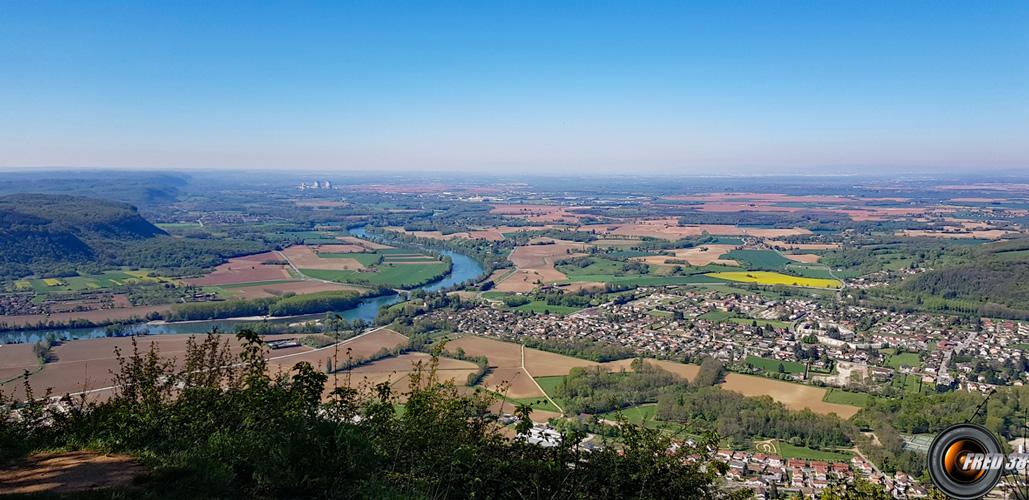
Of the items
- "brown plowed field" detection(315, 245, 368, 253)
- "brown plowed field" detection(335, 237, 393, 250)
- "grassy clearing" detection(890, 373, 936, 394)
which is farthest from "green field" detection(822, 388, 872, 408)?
"brown plowed field" detection(335, 237, 393, 250)

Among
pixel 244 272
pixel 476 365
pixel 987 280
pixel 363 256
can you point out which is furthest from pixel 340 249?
pixel 987 280

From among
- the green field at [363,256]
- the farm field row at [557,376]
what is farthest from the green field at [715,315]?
the green field at [363,256]

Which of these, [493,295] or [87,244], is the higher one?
[87,244]

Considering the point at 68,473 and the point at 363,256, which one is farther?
the point at 363,256

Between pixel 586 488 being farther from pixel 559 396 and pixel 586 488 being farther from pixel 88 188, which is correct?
pixel 88 188

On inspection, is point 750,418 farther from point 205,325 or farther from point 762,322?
point 205,325

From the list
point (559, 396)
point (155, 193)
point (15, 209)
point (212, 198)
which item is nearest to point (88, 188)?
point (155, 193)
